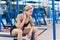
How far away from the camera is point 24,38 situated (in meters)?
2.56

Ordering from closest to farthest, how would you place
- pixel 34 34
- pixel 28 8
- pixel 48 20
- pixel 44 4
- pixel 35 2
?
pixel 28 8 → pixel 34 34 → pixel 44 4 → pixel 48 20 → pixel 35 2

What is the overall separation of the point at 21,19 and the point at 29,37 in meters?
0.26

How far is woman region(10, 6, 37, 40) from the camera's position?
2528mm

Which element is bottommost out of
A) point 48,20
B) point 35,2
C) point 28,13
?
point 48,20

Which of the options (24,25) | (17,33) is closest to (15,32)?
(17,33)

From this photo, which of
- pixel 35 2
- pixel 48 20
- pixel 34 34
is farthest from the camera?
pixel 35 2

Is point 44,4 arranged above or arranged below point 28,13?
below

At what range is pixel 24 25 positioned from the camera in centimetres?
266

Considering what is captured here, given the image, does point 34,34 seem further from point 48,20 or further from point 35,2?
point 35,2

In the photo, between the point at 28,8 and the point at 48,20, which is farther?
the point at 48,20

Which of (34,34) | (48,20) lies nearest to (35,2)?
(48,20)

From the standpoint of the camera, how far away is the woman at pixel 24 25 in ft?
8.29

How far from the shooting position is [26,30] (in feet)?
8.71

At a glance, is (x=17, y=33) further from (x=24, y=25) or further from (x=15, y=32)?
(x=24, y=25)
